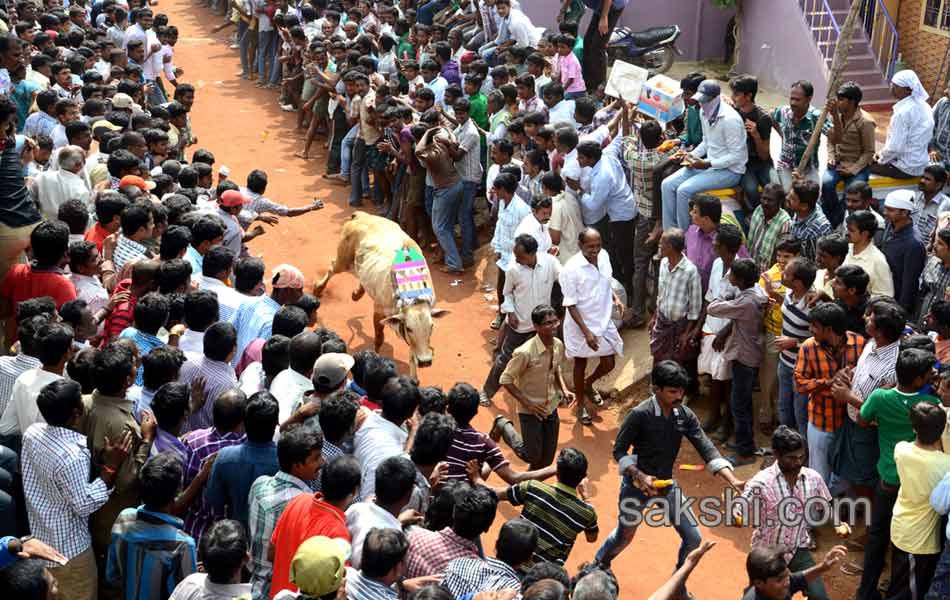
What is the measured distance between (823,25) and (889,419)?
36.9 ft

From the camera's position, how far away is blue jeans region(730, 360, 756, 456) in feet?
27.6

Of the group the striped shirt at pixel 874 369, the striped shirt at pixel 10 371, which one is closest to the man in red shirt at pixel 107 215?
the striped shirt at pixel 10 371

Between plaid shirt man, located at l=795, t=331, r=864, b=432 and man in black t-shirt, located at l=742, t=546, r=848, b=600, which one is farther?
plaid shirt man, located at l=795, t=331, r=864, b=432

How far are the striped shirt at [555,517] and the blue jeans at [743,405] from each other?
3082mm

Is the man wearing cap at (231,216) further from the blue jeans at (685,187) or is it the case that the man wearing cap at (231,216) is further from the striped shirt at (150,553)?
the striped shirt at (150,553)

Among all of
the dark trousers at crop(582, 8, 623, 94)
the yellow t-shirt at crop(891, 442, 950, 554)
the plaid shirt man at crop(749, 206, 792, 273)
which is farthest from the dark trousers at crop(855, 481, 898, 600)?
the dark trousers at crop(582, 8, 623, 94)

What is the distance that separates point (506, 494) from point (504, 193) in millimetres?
4776

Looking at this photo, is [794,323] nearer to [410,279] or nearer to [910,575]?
[910,575]

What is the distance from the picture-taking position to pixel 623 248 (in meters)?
10.6

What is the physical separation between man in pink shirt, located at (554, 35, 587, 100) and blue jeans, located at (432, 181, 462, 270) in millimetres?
2203

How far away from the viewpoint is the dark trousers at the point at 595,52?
575 inches

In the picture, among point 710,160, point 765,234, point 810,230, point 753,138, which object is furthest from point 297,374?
point 753,138

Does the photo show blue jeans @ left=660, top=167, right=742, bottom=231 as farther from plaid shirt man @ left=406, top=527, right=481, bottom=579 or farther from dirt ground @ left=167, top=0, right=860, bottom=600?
plaid shirt man @ left=406, top=527, right=481, bottom=579

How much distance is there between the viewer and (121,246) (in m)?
8.26
